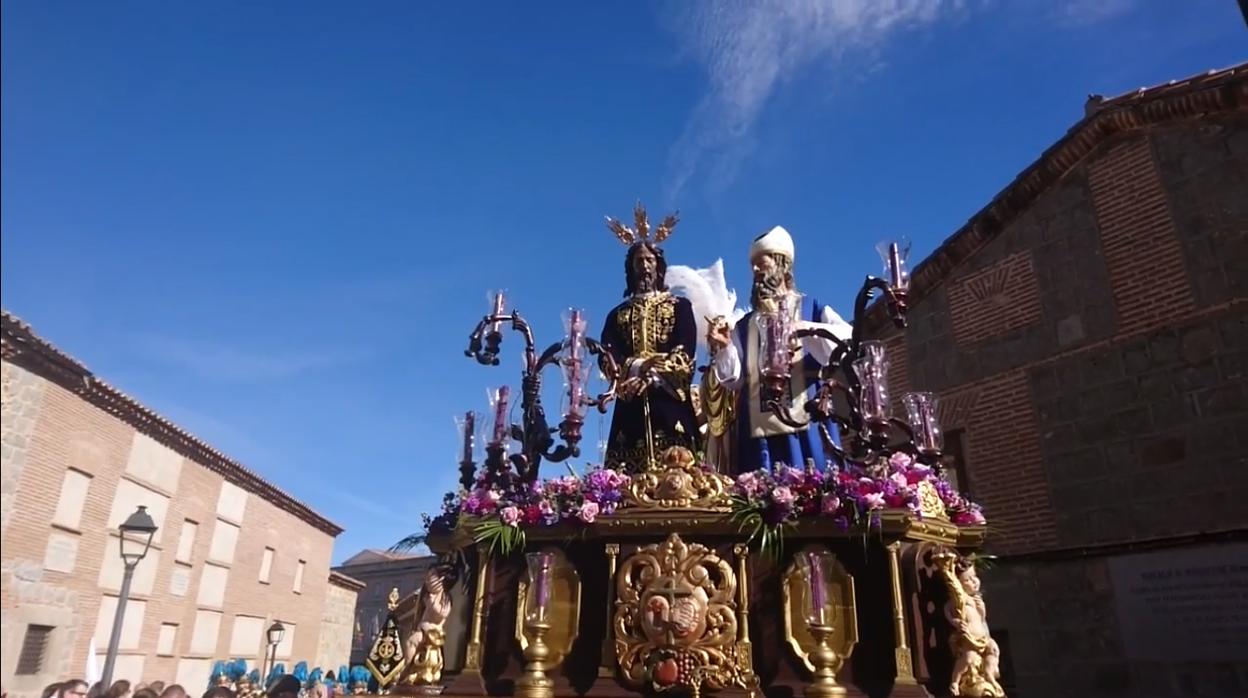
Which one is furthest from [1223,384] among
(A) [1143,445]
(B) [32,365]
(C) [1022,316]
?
(B) [32,365]

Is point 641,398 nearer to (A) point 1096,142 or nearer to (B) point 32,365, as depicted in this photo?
(A) point 1096,142

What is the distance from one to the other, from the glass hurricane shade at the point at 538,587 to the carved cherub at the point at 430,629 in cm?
70

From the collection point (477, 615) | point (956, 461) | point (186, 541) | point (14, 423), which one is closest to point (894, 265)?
point (477, 615)

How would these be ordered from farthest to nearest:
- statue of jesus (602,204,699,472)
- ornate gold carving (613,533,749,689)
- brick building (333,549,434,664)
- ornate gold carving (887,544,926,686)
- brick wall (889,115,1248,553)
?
brick building (333,549,434,664), brick wall (889,115,1248,553), statue of jesus (602,204,699,472), ornate gold carving (613,533,749,689), ornate gold carving (887,544,926,686)

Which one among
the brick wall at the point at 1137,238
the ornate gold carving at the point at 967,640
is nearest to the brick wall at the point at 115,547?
the ornate gold carving at the point at 967,640

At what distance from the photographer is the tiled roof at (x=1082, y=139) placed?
11.1m

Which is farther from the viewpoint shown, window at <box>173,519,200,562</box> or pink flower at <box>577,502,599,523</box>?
window at <box>173,519,200,562</box>

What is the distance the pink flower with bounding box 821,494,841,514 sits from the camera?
19.0ft

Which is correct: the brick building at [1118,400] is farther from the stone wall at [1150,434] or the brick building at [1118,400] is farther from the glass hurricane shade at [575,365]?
the glass hurricane shade at [575,365]

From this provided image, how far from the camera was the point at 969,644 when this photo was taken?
5.49m

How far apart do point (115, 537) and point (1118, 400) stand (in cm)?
2144

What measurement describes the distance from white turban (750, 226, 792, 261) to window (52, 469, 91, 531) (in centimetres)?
1753

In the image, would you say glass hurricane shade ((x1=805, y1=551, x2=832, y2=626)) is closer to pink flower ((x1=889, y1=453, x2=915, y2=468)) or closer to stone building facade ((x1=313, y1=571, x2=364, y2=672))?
pink flower ((x1=889, y1=453, x2=915, y2=468))

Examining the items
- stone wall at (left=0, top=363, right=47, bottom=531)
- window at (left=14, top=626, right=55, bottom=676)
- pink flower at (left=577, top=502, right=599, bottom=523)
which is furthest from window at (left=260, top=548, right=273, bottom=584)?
pink flower at (left=577, top=502, right=599, bottom=523)
